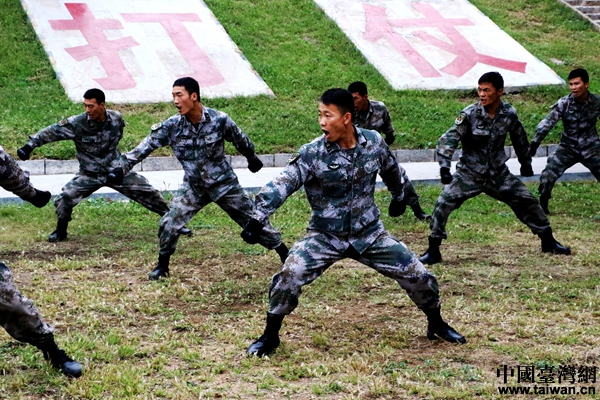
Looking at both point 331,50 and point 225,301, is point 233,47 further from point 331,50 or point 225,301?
point 225,301

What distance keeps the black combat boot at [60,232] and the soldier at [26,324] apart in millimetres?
4591

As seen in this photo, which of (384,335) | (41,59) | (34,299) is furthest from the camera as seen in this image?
(41,59)

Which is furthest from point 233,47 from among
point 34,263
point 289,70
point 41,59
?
point 34,263

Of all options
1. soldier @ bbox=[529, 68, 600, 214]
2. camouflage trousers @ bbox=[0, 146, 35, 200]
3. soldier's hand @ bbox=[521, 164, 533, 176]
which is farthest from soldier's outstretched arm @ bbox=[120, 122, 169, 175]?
soldier @ bbox=[529, 68, 600, 214]

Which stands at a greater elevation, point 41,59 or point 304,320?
point 304,320

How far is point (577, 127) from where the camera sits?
12.0 metres

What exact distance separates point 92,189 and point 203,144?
250cm

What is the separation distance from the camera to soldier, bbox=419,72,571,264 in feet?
31.1

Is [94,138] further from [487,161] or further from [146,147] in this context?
[487,161]

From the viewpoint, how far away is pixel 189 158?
9242mm

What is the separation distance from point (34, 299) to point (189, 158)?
2021 millimetres

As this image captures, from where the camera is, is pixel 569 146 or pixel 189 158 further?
pixel 569 146

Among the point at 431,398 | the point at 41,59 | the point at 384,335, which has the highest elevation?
the point at 431,398

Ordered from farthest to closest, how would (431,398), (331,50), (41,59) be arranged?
1. (331,50)
2. (41,59)
3. (431,398)
